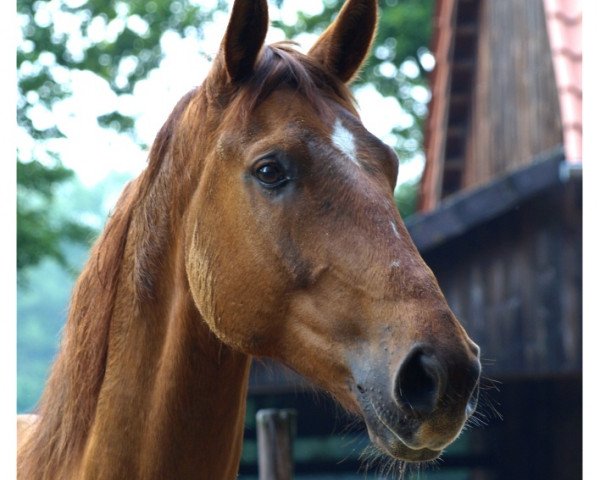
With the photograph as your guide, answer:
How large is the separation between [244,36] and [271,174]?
1.29 feet

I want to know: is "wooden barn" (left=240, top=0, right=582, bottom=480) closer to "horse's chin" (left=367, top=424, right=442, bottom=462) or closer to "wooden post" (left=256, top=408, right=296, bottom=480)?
"wooden post" (left=256, top=408, right=296, bottom=480)

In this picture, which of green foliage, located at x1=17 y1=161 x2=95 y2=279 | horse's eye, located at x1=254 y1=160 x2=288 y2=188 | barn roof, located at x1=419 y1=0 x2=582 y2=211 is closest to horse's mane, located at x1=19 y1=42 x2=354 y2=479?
horse's eye, located at x1=254 y1=160 x2=288 y2=188

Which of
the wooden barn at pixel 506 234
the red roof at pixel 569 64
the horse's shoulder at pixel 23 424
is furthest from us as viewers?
the wooden barn at pixel 506 234

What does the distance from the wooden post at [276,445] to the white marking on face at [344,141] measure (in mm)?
1853

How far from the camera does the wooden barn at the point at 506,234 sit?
19.7 ft

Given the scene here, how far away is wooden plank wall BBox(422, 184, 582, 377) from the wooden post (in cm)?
247

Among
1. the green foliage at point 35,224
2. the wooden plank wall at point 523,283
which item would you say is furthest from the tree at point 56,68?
the wooden plank wall at point 523,283

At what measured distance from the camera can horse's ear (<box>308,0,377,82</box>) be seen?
2465 mm

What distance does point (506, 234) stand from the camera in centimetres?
629

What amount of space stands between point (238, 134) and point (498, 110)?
7684 millimetres

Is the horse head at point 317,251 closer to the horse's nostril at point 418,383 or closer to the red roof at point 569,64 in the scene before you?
the horse's nostril at point 418,383

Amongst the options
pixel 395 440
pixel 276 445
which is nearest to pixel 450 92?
pixel 276 445

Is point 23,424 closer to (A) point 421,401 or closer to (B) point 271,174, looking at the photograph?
(B) point 271,174

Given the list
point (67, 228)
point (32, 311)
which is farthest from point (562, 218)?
point (32, 311)
